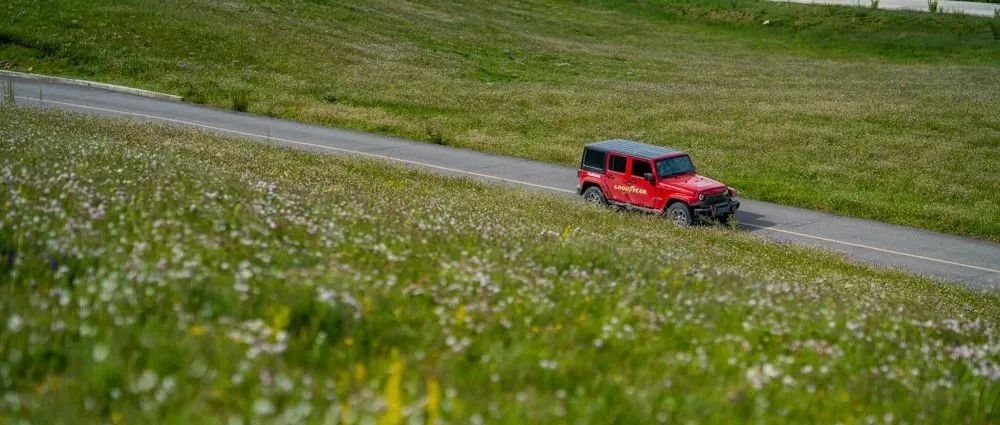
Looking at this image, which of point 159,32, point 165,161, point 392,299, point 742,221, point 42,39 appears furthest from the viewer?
point 159,32

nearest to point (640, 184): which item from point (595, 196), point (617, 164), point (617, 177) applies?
point (617, 177)

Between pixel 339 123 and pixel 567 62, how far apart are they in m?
25.3

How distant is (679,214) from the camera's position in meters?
23.7

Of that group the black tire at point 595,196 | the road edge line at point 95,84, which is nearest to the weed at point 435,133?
the black tire at point 595,196

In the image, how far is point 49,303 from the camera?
21.7ft

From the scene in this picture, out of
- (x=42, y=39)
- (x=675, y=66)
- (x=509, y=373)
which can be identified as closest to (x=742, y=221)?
(x=509, y=373)

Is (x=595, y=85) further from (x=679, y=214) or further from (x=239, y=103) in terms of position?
(x=679, y=214)

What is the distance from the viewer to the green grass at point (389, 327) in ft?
18.5

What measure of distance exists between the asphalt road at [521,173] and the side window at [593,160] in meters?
1.72

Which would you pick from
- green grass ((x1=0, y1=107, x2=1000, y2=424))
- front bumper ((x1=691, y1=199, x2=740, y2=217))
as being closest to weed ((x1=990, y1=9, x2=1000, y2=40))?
front bumper ((x1=691, y1=199, x2=740, y2=217))

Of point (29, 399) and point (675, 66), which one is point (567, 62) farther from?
point (29, 399)

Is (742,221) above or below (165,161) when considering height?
below

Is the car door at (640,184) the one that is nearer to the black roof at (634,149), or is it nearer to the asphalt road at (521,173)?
the black roof at (634,149)

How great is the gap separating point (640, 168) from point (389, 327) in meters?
18.0
